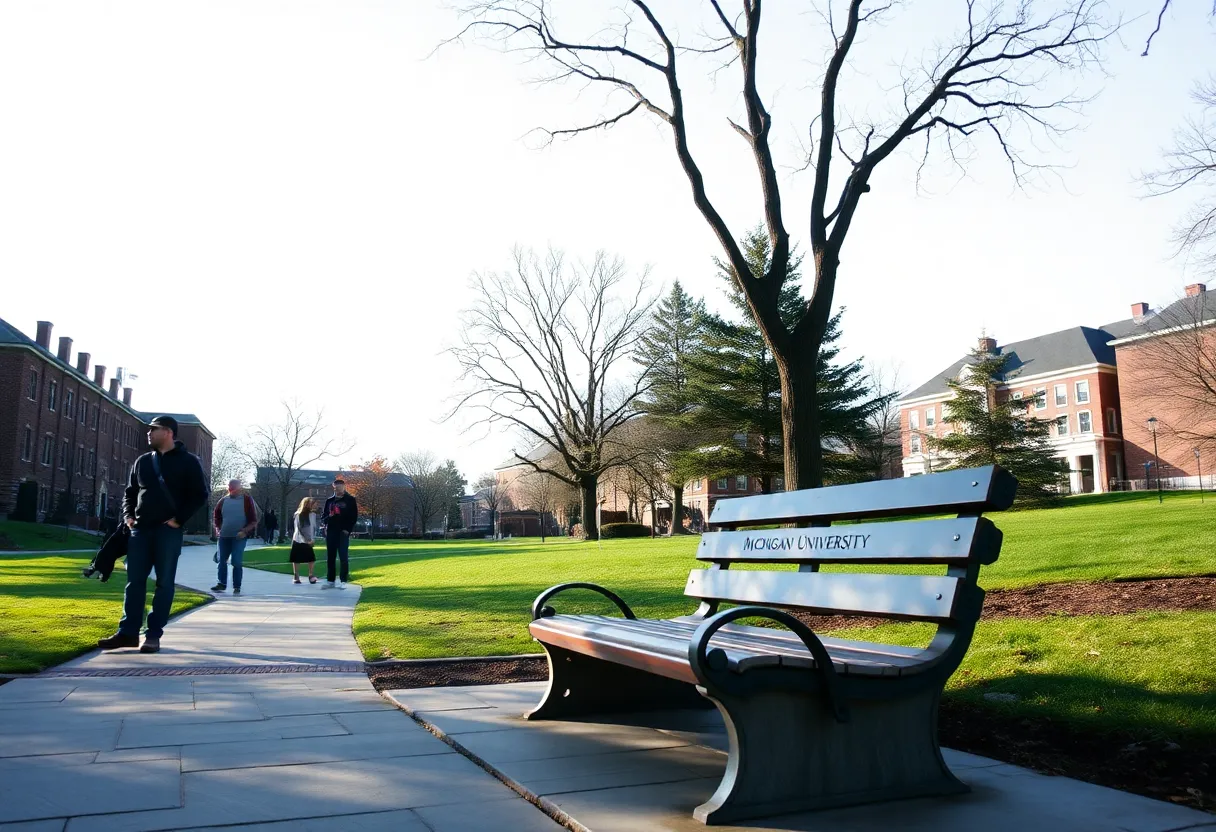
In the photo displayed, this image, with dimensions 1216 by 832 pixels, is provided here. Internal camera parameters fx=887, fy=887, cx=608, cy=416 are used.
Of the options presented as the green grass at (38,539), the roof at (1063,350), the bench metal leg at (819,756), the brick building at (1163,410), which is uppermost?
the roof at (1063,350)

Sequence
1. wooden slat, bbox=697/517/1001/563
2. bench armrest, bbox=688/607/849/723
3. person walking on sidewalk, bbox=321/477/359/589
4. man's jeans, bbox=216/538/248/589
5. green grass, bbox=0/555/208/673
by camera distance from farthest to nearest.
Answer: person walking on sidewalk, bbox=321/477/359/589 → man's jeans, bbox=216/538/248/589 → green grass, bbox=0/555/208/673 → wooden slat, bbox=697/517/1001/563 → bench armrest, bbox=688/607/849/723

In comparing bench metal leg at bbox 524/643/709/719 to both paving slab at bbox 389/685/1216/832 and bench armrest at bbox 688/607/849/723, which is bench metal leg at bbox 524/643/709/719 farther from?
bench armrest at bbox 688/607/849/723

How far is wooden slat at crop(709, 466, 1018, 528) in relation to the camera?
327 cm

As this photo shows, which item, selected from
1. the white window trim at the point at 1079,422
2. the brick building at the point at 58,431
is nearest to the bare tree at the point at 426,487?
the brick building at the point at 58,431

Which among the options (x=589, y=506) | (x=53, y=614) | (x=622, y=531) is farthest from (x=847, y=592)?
(x=622, y=531)

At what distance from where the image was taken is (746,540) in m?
4.68

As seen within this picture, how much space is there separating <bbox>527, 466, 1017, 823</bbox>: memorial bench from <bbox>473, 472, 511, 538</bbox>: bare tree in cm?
8973

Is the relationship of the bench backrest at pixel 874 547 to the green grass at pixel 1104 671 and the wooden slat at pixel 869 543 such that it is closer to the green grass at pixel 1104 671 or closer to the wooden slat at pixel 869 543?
the wooden slat at pixel 869 543

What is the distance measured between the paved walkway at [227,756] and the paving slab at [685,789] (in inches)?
8.2

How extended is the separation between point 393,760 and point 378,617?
6733mm

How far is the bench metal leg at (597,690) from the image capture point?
4695mm

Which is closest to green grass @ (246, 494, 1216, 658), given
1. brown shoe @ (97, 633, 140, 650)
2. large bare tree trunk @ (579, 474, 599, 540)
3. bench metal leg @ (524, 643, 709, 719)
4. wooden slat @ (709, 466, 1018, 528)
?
brown shoe @ (97, 633, 140, 650)

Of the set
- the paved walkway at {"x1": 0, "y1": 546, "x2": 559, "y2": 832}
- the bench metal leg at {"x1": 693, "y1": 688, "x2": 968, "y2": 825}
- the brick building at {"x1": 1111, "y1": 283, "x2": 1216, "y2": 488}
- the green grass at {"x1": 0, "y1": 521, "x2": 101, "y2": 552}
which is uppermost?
the brick building at {"x1": 1111, "y1": 283, "x2": 1216, "y2": 488}

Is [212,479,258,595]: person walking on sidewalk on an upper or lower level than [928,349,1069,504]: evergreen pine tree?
lower
